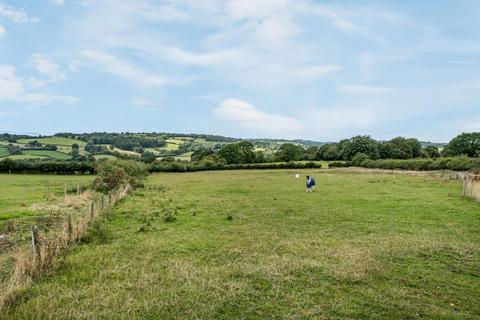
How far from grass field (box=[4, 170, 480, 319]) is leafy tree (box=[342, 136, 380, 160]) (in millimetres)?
93164

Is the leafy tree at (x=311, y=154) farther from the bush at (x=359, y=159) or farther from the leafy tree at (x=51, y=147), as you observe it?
the leafy tree at (x=51, y=147)

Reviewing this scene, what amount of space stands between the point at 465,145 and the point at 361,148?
27157 mm

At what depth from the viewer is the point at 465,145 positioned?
92438mm

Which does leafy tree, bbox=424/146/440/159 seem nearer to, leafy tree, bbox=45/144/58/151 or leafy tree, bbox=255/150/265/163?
leafy tree, bbox=255/150/265/163

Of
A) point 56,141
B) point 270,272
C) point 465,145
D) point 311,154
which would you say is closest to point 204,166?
point 311,154

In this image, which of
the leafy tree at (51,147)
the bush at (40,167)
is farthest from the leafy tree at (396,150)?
the leafy tree at (51,147)

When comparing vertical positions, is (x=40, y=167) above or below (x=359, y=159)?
below

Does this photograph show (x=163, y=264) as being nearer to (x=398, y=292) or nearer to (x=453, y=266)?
(x=398, y=292)

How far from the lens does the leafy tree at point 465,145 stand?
89781mm

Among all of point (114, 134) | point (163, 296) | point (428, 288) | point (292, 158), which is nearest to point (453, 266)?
point (428, 288)

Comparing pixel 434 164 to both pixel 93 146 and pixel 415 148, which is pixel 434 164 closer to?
pixel 415 148

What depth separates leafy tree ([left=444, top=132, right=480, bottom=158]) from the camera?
89.8 metres

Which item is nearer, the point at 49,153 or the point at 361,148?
the point at 49,153

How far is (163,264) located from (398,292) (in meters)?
6.44
